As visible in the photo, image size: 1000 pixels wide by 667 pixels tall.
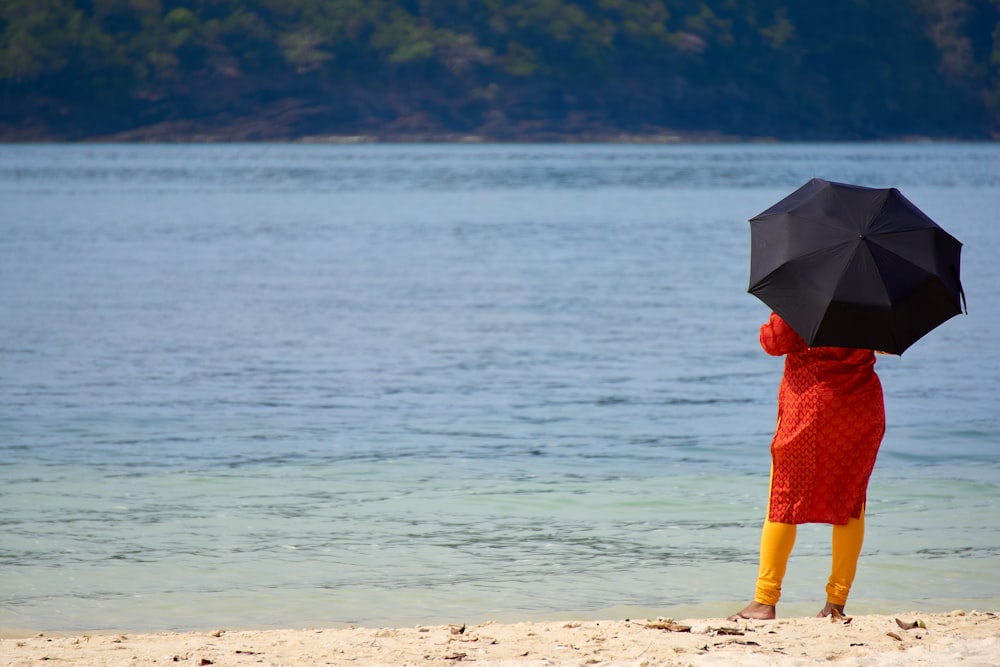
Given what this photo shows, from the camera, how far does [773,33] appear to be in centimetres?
16625

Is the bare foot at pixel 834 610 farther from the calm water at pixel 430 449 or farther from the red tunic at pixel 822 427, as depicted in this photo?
the calm water at pixel 430 449

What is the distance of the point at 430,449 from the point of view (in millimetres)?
10672

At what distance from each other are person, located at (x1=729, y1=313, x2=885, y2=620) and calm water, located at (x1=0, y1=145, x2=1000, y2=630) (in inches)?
55.5

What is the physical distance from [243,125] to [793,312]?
14816cm

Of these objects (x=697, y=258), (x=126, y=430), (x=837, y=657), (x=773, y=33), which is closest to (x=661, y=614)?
(x=837, y=657)

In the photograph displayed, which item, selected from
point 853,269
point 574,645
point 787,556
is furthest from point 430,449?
point 853,269

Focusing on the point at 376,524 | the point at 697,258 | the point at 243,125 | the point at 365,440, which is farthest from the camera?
the point at 243,125

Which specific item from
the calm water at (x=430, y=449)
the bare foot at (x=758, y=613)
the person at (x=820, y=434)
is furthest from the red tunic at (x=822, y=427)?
the calm water at (x=430, y=449)

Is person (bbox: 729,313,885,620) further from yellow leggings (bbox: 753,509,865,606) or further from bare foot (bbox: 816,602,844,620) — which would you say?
bare foot (bbox: 816,602,844,620)

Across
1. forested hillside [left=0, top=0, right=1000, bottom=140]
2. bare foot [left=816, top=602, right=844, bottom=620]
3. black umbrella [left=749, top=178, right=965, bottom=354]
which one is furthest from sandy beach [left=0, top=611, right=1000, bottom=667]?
forested hillside [left=0, top=0, right=1000, bottom=140]

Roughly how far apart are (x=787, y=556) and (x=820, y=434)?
0.52 m

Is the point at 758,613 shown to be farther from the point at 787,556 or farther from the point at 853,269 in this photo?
the point at 853,269

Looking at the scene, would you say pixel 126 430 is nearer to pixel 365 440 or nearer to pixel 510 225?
pixel 365 440

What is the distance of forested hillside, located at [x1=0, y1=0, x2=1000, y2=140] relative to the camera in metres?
149
